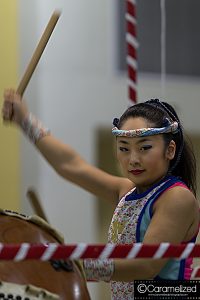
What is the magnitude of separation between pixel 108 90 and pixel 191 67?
0.74 m

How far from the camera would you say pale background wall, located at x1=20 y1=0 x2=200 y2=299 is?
4855 millimetres

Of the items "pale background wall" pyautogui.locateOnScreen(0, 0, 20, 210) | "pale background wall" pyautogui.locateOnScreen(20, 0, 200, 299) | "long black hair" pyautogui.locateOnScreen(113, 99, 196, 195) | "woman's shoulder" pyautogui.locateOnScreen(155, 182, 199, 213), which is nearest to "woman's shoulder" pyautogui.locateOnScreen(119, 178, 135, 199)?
"long black hair" pyautogui.locateOnScreen(113, 99, 196, 195)

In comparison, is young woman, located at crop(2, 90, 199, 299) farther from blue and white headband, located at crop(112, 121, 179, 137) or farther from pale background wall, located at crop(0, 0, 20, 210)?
pale background wall, located at crop(0, 0, 20, 210)

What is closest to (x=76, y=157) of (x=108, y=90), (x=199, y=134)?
(x=108, y=90)

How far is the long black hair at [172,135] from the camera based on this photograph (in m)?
2.26

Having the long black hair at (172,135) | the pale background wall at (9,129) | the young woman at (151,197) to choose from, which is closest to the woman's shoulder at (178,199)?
the young woman at (151,197)

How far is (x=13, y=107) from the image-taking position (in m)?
2.46

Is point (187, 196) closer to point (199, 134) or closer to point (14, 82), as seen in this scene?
point (14, 82)

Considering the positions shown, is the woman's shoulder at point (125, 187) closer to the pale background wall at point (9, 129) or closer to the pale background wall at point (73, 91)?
the pale background wall at point (9, 129)

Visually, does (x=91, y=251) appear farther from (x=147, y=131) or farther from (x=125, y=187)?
(x=125, y=187)

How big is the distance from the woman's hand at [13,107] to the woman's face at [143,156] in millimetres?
335

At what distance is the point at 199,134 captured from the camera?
578 cm

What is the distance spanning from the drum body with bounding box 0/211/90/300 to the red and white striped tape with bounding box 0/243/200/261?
0.14 m

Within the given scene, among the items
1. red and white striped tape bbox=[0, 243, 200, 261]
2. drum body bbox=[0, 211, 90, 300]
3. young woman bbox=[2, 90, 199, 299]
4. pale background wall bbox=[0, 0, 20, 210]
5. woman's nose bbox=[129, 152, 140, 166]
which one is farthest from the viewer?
pale background wall bbox=[0, 0, 20, 210]
